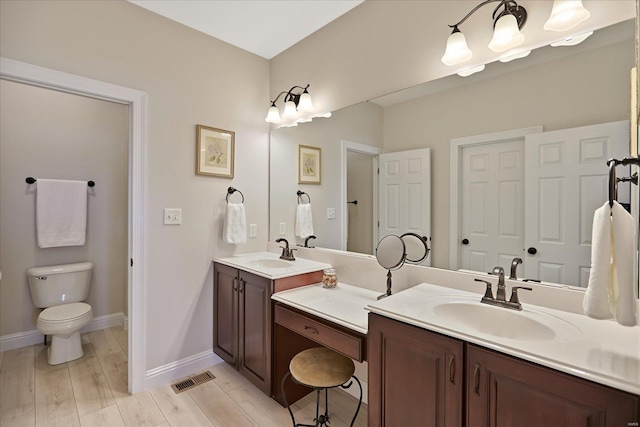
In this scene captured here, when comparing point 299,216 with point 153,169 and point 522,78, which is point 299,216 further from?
point 522,78

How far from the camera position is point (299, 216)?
2531 millimetres

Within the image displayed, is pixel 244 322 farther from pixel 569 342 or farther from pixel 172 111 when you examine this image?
pixel 569 342

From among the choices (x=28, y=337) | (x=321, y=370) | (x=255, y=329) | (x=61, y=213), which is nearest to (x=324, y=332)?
(x=321, y=370)

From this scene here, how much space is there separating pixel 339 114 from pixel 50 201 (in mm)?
2720

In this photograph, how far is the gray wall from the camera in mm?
2627

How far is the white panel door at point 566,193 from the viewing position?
120 cm

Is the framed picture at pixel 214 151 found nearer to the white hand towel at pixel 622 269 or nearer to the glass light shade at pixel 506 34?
the glass light shade at pixel 506 34

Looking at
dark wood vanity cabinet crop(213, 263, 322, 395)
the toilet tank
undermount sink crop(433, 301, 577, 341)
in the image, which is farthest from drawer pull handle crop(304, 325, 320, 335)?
the toilet tank

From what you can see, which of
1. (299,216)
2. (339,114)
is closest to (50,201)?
(299,216)

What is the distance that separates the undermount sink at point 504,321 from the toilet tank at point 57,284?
314 cm

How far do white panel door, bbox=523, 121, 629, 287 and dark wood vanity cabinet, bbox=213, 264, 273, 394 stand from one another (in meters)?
1.43

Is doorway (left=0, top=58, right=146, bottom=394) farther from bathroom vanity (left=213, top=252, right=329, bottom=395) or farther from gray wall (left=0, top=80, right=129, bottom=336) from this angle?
gray wall (left=0, top=80, right=129, bottom=336)

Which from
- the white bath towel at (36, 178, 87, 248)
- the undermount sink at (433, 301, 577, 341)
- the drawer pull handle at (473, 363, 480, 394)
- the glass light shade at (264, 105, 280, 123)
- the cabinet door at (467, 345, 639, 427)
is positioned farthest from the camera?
the white bath towel at (36, 178, 87, 248)

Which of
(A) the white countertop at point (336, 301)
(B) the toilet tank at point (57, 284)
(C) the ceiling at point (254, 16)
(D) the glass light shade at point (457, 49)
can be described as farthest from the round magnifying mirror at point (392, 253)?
(B) the toilet tank at point (57, 284)
